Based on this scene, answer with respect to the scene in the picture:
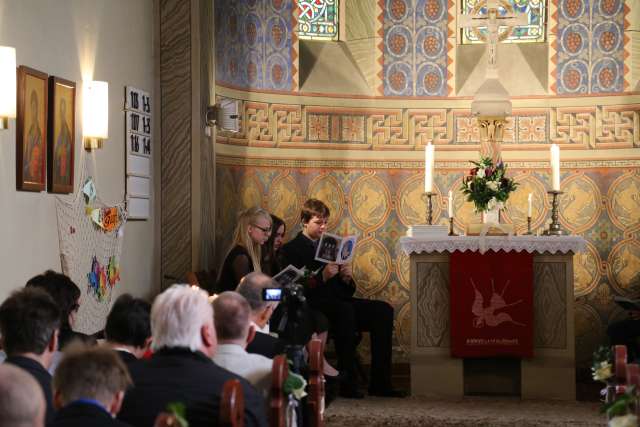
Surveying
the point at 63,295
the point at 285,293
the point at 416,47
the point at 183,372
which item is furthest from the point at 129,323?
the point at 416,47

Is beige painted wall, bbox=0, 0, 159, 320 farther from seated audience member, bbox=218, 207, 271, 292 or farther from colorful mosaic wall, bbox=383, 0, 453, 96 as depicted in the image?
colorful mosaic wall, bbox=383, 0, 453, 96

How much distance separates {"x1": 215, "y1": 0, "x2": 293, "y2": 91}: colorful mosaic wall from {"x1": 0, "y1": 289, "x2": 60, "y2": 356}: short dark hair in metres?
5.86

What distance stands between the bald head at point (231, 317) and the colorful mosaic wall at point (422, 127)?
18.3 ft

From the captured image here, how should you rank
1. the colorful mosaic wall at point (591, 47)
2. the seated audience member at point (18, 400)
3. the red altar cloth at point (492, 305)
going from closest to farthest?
1. the seated audience member at point (18, 400)
2. the red altar cloth at point (492, 305)
3. the colorful mosaic wall at point (591, 47)

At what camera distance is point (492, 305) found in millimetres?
7742

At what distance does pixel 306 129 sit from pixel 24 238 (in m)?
4.43

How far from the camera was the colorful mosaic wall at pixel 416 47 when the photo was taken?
9992 millimetres

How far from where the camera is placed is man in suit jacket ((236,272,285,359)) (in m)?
4.97

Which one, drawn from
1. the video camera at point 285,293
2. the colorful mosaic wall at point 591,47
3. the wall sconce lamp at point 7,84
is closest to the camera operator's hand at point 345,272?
the colorful mosaic wall at point 591,47

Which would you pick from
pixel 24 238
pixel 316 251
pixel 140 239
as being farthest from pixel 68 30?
pixel 316 251

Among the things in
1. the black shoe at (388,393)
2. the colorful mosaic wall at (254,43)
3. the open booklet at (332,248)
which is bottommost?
the black shoe at (388,393)

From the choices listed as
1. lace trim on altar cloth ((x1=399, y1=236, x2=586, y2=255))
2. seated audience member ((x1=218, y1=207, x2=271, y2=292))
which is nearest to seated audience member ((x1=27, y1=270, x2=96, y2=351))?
seated audience member ((x1=218, y1=207, x2=271, y2=292))

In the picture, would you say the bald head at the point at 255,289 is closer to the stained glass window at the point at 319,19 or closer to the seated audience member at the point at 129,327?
the seated audience member at the point at 129,327

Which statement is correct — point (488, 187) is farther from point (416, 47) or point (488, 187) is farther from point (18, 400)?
point (18, 400)
